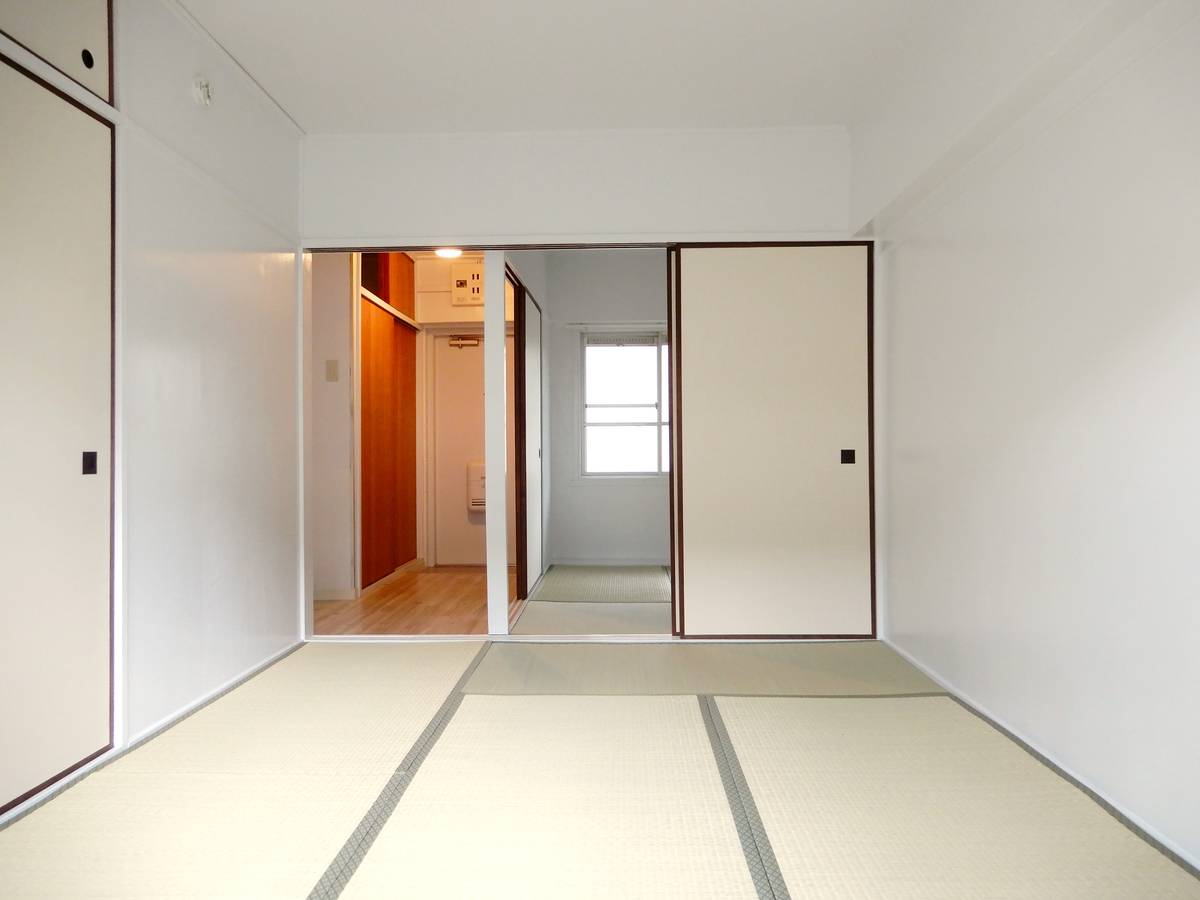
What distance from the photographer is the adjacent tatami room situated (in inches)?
73.5

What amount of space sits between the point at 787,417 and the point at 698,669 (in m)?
1.38

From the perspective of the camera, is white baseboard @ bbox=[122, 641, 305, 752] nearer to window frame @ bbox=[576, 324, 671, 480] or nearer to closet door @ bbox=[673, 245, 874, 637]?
closet door @ bbox=[673, 245, 874, 637]

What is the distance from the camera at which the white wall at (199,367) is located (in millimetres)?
2496

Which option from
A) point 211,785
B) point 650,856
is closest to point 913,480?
point 650,856

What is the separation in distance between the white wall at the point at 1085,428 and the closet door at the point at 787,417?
67 cm

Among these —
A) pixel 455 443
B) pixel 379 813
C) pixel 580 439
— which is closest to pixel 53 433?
pixel 379 813

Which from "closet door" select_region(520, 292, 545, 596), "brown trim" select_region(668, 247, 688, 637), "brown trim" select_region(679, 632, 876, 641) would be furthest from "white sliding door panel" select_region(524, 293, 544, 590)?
"brown trim" select_region(679, 632, 876, 641)

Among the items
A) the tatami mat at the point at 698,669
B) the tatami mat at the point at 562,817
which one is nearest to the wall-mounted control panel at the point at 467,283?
the tatami mat at the point at 698,669

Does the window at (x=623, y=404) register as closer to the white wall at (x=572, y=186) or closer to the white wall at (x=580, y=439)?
the white wall at (x=580, y=439)

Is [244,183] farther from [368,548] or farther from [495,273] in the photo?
[368,548]

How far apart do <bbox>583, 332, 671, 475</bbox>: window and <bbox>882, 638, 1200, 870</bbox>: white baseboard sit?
3515 millimetres

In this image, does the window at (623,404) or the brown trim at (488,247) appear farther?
the window at (623,404)

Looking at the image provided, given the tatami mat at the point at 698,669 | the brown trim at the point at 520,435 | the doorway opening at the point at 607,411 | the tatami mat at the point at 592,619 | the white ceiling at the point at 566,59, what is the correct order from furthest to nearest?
the doorway opening at the point at 607,411 → the brown trim at the point at 520,435 → the tatami mat at the point at 592,619 → the tatami mat at the point at 698,669 → the white ceiling at the point at 566,59

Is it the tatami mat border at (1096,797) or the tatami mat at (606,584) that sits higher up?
the tatami mat border at (1096,797)
